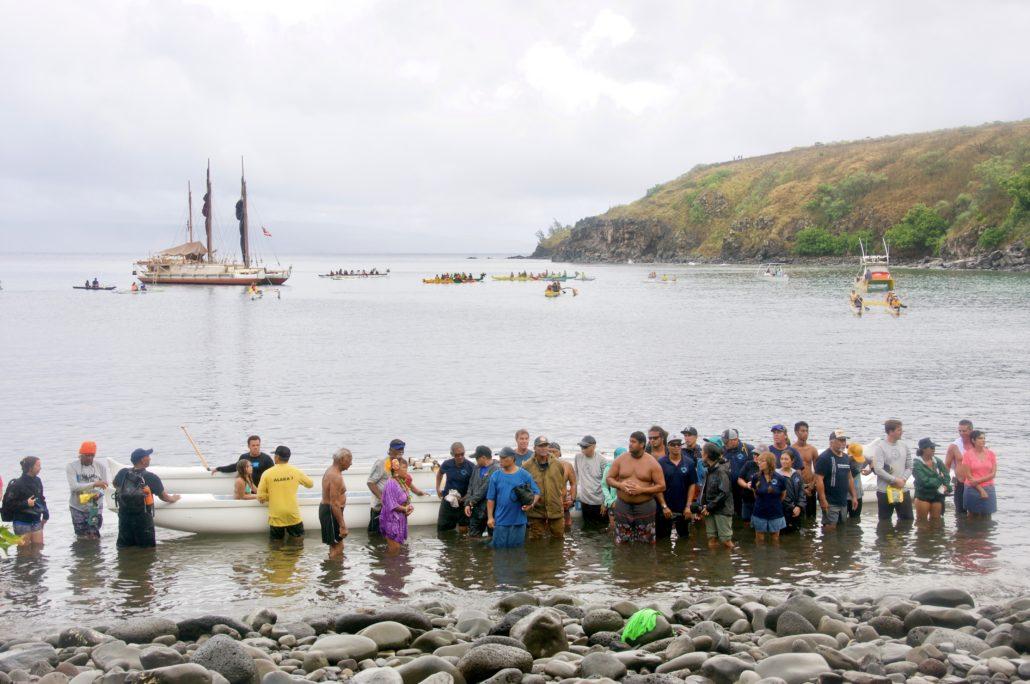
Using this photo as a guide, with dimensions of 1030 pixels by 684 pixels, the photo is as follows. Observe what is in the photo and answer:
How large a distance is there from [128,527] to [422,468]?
4606mm

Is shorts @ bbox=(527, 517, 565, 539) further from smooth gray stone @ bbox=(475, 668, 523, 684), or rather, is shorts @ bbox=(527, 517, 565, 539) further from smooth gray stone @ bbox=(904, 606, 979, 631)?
smooth gray stone @ bbox=(475, 668, 523, 684)

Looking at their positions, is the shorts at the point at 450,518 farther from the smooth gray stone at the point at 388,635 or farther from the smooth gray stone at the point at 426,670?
the smooth gray stone at the point at 426,670

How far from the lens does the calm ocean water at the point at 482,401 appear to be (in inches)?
496

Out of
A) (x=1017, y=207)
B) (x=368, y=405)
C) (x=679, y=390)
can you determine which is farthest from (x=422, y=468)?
(x=1017, y=207)

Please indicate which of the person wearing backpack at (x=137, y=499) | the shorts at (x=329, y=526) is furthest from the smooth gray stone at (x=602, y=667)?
the person wearing backpack at (x=137, y=499)

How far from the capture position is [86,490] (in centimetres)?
1397

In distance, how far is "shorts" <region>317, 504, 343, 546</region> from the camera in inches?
531

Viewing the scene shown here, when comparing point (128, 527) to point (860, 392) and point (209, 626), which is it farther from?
point (860, 392)

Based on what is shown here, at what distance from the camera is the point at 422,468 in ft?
52.0

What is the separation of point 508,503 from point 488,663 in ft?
15.0

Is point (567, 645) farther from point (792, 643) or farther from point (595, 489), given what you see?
point (595, 489)

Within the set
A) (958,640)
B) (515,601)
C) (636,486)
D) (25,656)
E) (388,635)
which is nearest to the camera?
(25,656)

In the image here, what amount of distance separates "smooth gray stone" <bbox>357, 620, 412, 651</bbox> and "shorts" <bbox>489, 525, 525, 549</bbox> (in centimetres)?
366

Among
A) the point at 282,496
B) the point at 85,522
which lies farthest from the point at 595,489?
the point at 85,522
